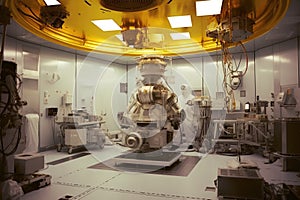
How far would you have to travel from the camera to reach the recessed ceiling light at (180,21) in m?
4.48

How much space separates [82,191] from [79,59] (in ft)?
15.5

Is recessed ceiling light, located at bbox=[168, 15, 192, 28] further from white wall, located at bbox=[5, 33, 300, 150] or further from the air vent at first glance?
white wall, located at bbox=[5, 33, 300, 150]

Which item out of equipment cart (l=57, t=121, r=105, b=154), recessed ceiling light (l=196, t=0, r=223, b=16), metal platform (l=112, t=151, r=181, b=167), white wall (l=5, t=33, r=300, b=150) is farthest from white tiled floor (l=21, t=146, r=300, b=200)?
recessed ceiling light (l=196, t=0, r=223, b=16)

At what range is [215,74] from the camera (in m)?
7.28

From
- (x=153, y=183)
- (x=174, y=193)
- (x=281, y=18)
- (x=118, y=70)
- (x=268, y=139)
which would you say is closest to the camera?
(x=174, y=193)

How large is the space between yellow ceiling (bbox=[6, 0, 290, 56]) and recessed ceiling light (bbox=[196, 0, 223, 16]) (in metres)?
0.07

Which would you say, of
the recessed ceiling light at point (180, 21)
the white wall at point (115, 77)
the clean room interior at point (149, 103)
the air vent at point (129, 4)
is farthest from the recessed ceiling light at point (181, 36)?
the air vent at point (129, 4)

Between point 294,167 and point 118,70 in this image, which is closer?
point 294,167

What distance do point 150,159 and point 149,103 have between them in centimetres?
103

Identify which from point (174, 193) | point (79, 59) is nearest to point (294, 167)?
point (174, 193)

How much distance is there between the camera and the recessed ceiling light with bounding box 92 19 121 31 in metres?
4.66

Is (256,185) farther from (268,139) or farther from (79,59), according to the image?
(79,59)

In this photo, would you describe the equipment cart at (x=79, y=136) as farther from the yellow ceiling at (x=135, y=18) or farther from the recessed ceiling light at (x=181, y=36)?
the recessed ceiling light at (x=181, y=36)

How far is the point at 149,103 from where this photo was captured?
15.9ft
